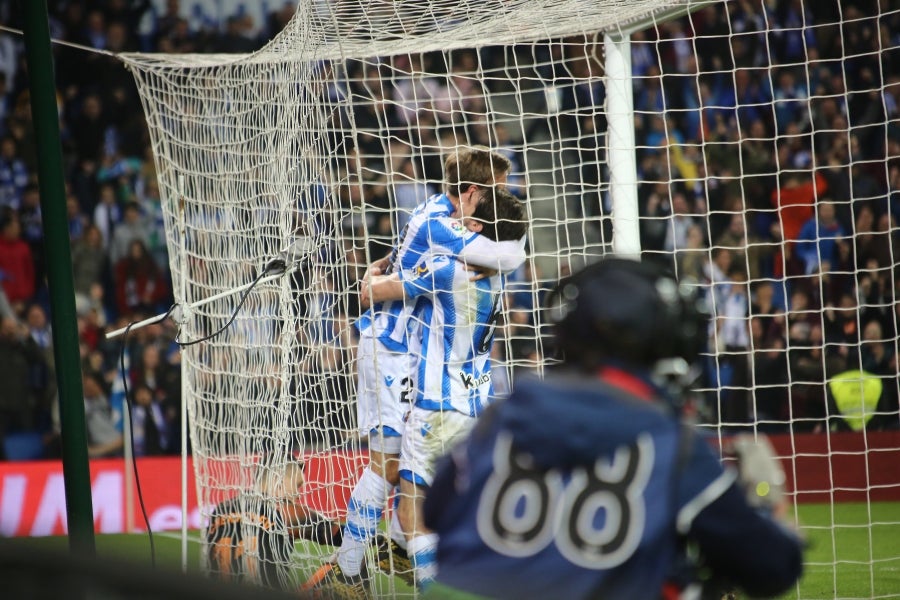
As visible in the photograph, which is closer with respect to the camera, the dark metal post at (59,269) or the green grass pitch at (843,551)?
the dark metal post at (59,269)

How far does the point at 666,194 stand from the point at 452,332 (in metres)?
4.75

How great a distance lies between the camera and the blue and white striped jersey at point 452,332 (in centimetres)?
514

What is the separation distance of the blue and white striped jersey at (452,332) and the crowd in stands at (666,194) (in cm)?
357

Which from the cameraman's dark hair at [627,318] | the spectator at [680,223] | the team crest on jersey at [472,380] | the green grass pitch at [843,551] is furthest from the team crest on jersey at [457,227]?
the spectator at [680,223]

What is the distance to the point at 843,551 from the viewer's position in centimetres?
718

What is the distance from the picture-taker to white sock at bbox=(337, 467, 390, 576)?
5.22 meters

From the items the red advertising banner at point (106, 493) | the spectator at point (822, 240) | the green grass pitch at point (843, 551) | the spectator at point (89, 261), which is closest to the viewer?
the green grass pitch at point (843, 551)

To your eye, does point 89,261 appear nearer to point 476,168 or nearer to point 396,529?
point 396,529

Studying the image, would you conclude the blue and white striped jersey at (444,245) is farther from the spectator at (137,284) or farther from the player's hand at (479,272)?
the spectator at (137,284)

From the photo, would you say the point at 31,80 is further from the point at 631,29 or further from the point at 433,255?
the point at 631,29

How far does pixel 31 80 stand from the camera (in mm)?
3471

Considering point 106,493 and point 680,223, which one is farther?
point 680,223

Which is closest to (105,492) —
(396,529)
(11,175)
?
(11,175)

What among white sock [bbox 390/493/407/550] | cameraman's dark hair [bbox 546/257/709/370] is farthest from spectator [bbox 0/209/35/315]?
cameraman's dark hair [bbox 546/257/709/370]
